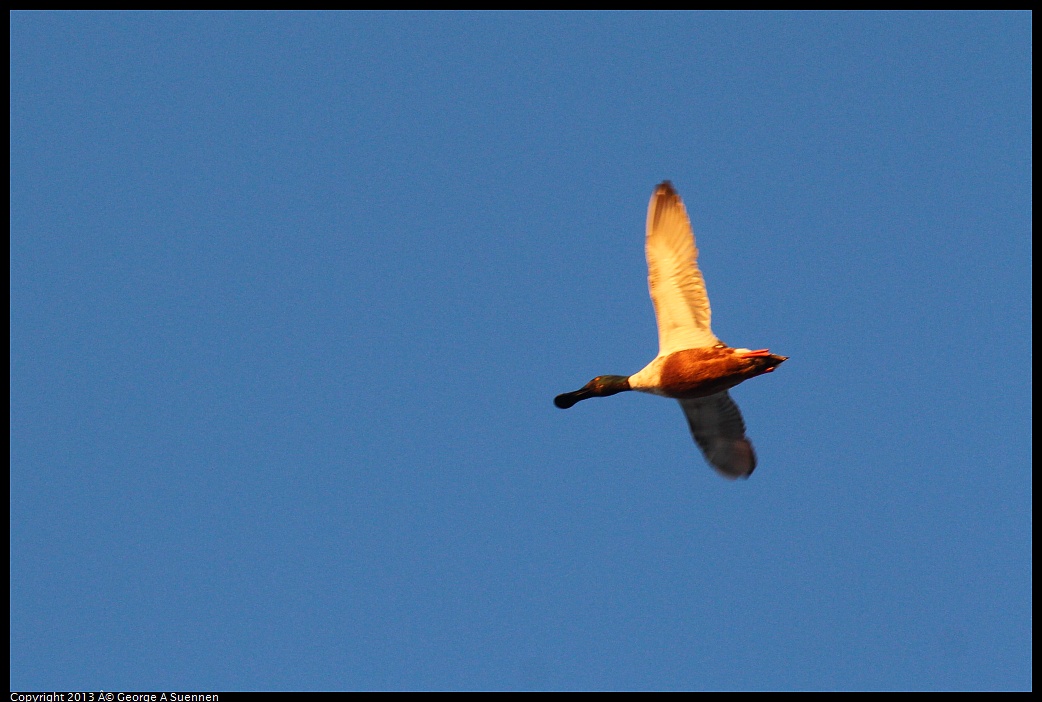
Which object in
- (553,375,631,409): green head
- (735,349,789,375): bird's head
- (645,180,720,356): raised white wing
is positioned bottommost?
(735,349,789,375): bird's head

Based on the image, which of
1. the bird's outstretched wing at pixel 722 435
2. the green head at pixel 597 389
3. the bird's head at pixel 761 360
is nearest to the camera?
the bird's head at pixel 761 360

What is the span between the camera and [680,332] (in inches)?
514

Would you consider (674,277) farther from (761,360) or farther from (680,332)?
(761,360)

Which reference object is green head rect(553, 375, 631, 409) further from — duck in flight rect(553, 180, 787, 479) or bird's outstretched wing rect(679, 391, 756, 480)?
bird's outstretched wing rect(679, 391, 756, 480)

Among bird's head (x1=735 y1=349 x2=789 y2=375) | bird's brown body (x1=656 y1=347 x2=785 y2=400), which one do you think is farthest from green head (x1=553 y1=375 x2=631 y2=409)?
bird's head (x1=735 y1=349 x2=789 y2=375)

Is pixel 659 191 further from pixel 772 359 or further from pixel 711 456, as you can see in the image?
pixel 711 456

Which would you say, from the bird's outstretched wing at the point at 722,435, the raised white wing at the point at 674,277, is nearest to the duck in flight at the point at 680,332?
the raised white wing at the point at 674,277

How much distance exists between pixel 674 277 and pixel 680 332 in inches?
27.9

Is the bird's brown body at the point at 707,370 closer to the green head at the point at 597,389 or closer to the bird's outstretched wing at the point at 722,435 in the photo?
the green head at the point at 597,389

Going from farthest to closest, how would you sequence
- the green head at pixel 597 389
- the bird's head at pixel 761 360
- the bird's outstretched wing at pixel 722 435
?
1. the bird's outstretched wing at pixel 722 435
2. the green head at pixel 597 389
3. the bird's head at pixel 761 360

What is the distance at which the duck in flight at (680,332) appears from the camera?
41.4 feet

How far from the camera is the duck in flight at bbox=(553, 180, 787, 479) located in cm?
1263

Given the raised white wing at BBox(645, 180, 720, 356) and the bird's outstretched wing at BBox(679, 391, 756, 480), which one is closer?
the raised white wing at BBox(645, 180, 720, 356)
